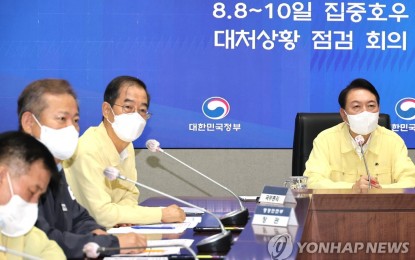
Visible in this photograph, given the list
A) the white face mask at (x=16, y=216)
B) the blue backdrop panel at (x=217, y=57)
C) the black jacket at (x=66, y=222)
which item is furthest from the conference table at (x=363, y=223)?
the blue backdrop panel at (x=217, y=57)

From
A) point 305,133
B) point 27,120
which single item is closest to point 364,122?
point 305,133

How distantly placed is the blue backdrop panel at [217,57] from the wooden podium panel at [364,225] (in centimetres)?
167

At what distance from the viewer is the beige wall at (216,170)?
468 cm

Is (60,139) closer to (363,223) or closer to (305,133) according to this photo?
(363,223)

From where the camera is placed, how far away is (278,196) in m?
2.91

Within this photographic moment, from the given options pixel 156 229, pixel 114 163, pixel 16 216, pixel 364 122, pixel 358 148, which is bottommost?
pixel 156 229

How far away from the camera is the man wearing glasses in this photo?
2889mm

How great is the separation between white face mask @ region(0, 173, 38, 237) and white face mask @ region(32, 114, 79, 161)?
55 cm

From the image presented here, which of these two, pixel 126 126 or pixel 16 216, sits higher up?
pixel 126 126

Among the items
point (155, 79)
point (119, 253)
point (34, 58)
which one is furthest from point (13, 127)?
point (119, 253)

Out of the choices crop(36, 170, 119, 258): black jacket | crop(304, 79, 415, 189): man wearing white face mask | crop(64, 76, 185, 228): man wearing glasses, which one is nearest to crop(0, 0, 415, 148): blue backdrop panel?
crop(304, 79, 415, 189): man wearing white face mask

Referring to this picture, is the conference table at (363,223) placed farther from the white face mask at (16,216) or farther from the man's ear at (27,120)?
the white face mask at (16,216)

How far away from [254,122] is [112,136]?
1483 mm

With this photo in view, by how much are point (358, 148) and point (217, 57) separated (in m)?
1.18
